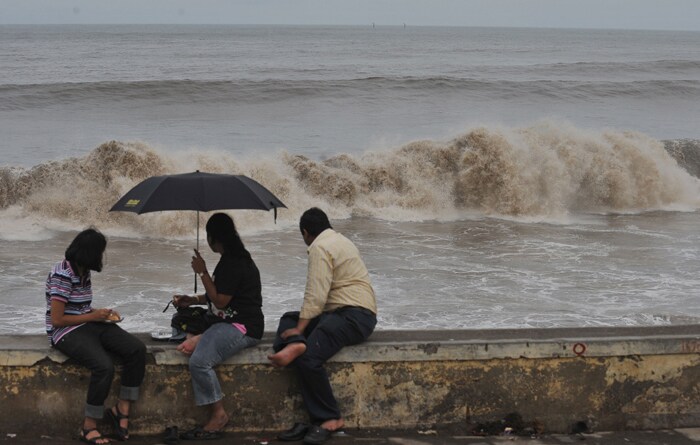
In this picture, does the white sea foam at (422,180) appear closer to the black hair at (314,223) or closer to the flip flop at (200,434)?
the black hair at (314,223)

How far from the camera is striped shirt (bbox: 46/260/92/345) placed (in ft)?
16.3

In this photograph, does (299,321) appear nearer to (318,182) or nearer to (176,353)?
(176,353)

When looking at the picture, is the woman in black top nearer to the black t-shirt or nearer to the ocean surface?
the black t-shirt

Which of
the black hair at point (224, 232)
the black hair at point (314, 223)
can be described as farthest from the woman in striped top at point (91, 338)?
the black hair at point (314, 223)

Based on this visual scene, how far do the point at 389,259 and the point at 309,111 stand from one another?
2255cm

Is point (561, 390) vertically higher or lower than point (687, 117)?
lower

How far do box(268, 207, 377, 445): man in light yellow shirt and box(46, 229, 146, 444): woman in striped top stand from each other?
0.75 metres

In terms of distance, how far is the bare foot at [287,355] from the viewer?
4992 mm

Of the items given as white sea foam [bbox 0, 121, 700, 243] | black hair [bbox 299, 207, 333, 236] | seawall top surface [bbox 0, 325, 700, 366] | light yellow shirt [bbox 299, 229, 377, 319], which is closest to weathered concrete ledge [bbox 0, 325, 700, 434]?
seawall top surface [bbox 0, 325, 700, 366]

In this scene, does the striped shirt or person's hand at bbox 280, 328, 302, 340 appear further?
person's hand at bbox 280, 328, 302, 340

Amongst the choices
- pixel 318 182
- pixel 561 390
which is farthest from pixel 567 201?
pixel 561 390

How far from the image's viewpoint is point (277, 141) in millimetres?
29484

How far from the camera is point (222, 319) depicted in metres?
5.25

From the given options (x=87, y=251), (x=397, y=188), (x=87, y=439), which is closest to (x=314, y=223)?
(x=87, y=251)
